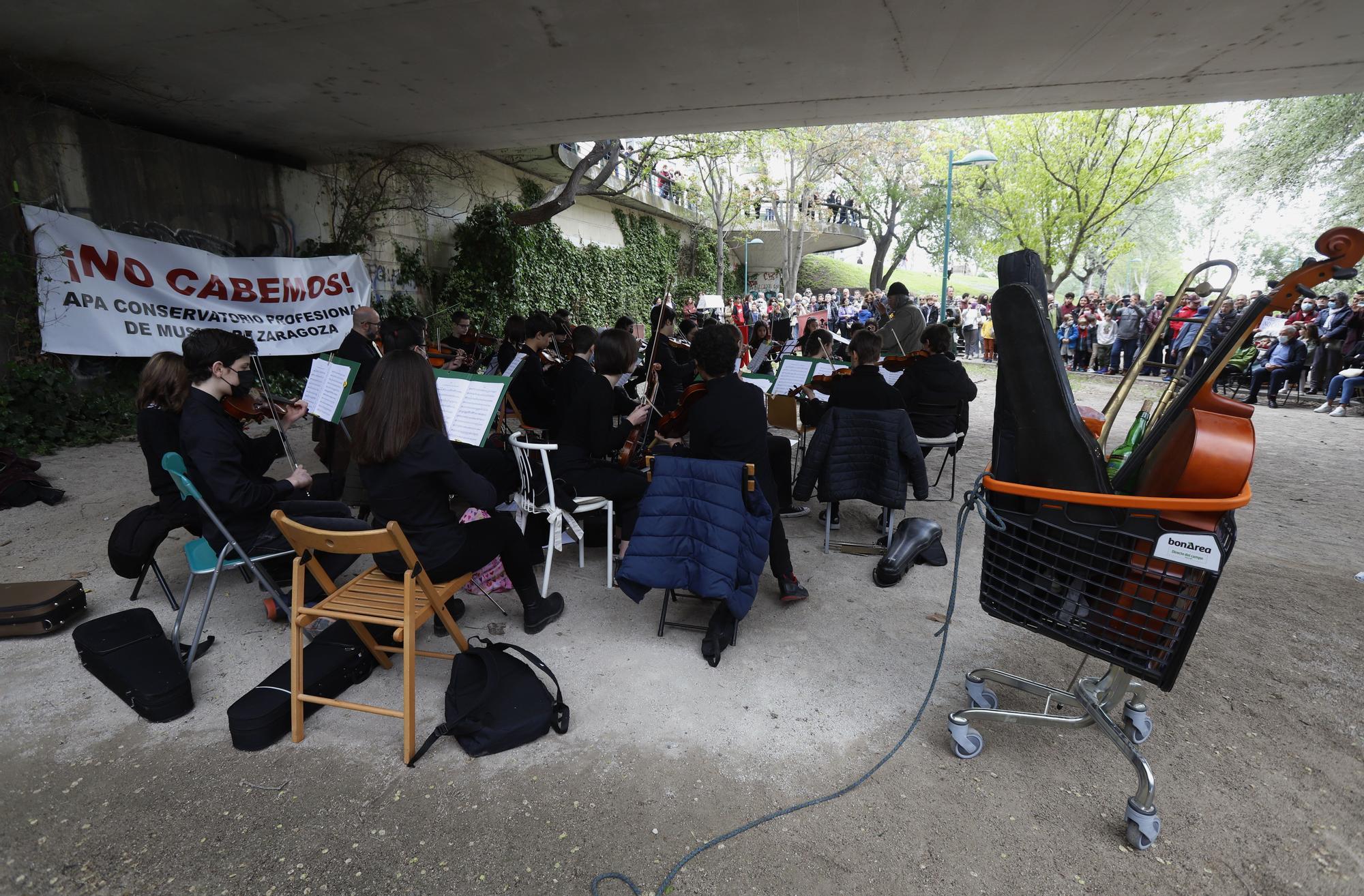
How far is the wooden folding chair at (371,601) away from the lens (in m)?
2.22

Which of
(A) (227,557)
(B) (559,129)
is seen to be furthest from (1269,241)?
(A) (227,557)

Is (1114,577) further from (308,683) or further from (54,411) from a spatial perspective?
(54,411)

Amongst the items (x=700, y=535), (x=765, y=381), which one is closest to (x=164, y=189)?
(x=765, y=381)

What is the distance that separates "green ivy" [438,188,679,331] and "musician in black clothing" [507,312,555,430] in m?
5.61

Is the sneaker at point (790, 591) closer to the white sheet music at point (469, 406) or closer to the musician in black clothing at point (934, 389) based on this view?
the white sheet music at point (469, 406)

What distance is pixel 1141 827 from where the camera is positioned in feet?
6.23

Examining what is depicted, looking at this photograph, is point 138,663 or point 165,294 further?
point 165,294

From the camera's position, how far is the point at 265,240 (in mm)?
8508

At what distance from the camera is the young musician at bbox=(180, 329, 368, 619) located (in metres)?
2.89

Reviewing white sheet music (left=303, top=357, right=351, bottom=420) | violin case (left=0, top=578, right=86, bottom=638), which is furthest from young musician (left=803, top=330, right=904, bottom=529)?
violin case (left=0, top=578, right=86, bottom=638)

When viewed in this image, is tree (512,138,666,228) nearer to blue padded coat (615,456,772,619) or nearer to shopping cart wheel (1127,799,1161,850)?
blue padded coat (615,456,772,619)

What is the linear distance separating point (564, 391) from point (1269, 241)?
139 ft

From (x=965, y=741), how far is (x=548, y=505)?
2298mm

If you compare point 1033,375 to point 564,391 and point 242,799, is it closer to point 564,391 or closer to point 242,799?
point 242,799
